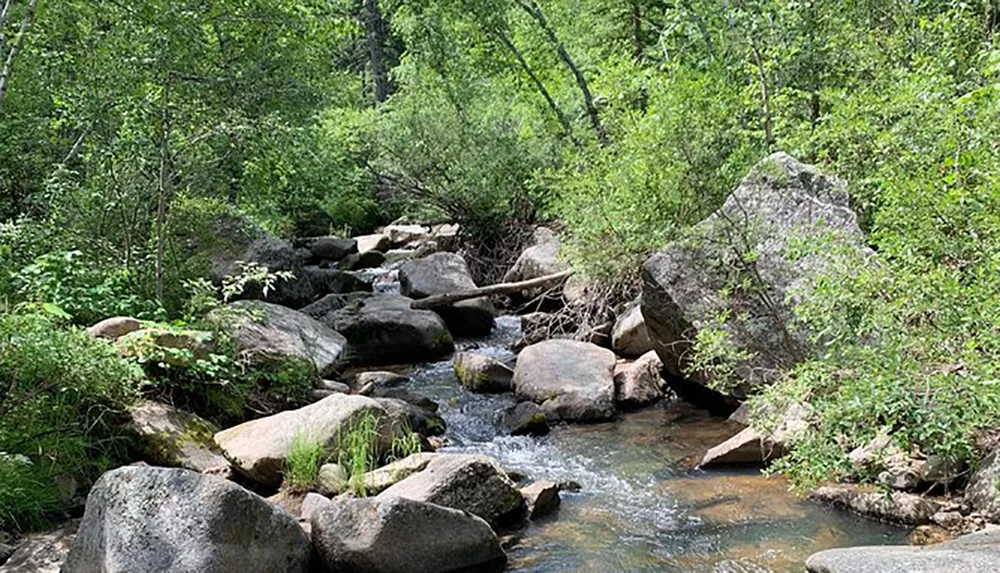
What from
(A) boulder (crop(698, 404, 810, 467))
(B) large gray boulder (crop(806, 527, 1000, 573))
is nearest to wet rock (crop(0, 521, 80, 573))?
(B) large gray boulder (crop(806, 527, 1000, 573))

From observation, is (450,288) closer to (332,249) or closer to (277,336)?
(277,336)

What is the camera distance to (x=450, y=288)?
13055 millimetres

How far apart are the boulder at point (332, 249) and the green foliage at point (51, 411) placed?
11864 millimetres

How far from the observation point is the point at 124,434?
6.26 m

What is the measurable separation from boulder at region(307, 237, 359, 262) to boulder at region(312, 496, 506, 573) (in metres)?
13.5

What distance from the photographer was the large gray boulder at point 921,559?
3.60 m

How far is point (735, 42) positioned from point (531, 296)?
5302mm

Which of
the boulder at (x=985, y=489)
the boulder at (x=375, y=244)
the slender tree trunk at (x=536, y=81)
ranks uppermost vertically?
the slender tree trunk at (x=536, y=81)

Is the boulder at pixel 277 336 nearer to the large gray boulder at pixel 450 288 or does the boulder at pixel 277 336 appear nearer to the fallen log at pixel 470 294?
the fallen log at pixel 470 294

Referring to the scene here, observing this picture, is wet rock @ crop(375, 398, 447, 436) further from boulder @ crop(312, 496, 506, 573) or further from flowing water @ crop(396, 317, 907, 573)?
boulder @ crop(312, 496, 506, 573)

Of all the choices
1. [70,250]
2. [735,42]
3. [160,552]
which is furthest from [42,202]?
[735,42]

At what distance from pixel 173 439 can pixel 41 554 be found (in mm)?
1691

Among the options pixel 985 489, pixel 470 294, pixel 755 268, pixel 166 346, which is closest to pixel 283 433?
pixel 166 346

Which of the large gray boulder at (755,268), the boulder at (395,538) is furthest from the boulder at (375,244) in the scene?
the boulder at (395,538)
